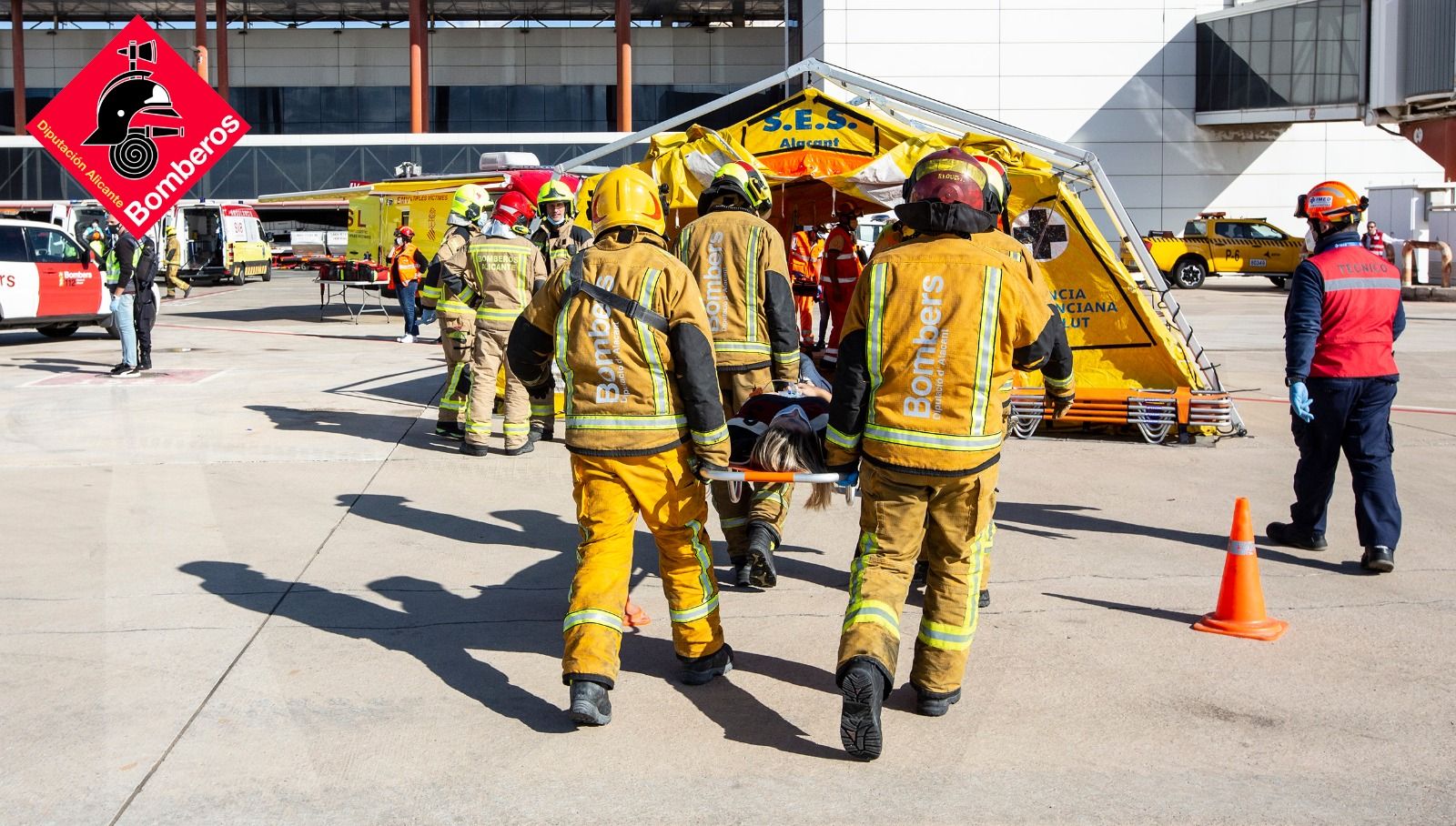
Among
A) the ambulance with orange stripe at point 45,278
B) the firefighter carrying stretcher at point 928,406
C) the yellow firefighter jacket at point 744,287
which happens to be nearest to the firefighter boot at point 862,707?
the firefighter carrying stretcher at point 928,406

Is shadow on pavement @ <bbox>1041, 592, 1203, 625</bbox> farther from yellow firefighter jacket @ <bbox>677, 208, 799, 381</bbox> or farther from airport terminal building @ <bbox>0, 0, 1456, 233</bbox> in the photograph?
airport terminal building @ <bbox>0, 0, 1456, 233</bbox>

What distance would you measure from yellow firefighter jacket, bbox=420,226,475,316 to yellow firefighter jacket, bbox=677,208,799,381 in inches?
168

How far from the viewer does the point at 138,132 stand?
1406 cm

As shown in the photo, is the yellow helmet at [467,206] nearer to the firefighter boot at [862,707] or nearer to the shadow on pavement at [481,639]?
the shadow on pavement at [481,639]

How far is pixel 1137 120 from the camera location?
4178 cm

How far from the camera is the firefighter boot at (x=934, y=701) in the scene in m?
4.76

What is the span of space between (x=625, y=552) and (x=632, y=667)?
71cm

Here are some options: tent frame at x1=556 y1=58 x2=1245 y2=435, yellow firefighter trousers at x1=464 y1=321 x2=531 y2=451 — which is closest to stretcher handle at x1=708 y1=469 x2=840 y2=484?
yellow firefighter trousers at x1=464 y1=321 x2=531 y2=451

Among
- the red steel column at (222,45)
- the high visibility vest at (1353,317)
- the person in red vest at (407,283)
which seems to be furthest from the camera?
the red steel column at (222,45)

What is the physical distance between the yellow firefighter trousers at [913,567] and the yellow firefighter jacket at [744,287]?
2268 millimetres

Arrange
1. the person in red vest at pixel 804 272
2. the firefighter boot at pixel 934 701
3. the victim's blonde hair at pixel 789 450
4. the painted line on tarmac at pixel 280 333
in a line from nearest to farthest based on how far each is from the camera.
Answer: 1. the firefighter boot at pixel 934 701
2. the victim's blonde hair at pixel 789 450
3. the person in red vest at pixel 804 272
4. the painted line on tarmac at pixel 280 333

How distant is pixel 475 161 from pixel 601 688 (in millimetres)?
45872

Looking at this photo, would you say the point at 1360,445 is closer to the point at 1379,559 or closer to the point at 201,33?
the point at 1379,559

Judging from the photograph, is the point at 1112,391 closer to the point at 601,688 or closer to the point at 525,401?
the point at 525,401
